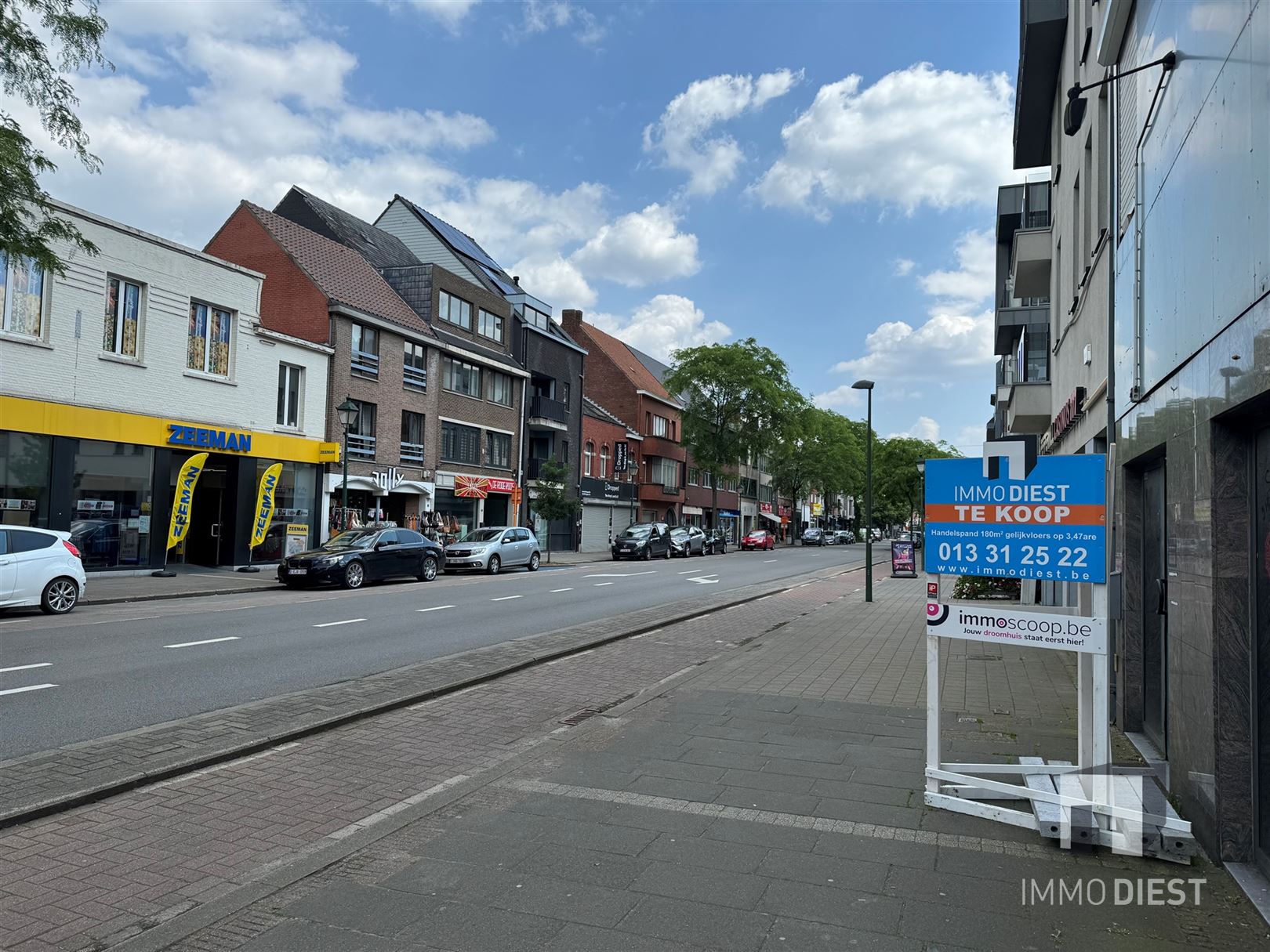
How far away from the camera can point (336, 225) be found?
121 ft

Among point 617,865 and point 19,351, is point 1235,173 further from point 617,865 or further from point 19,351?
point 19,351

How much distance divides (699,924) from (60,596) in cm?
1432

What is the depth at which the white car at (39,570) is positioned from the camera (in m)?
13.6

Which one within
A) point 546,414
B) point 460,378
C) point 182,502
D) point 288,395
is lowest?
point 182,502

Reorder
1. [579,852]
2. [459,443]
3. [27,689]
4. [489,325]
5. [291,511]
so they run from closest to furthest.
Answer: [579,852] < [27,689] < [291,511] < [459,443] < [489,325]

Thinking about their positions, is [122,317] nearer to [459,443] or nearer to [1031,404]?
[459,443]

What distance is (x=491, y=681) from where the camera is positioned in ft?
30.3

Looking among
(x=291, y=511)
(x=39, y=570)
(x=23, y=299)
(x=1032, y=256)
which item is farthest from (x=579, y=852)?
(x=291, y=511)

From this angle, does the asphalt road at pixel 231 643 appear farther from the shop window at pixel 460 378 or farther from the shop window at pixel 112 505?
the shop window at pixel 460 378

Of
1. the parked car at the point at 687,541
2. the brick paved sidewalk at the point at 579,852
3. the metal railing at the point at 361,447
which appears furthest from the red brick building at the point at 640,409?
the brick paved sidewalk at the point at 579,852

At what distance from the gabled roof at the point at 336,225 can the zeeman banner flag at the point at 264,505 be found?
1372cm

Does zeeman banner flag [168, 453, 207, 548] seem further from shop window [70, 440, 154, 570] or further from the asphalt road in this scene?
the asphalt road

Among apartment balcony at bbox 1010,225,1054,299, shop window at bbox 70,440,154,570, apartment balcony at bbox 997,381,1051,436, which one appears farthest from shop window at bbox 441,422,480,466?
apartment balcony at bbox 1010,225,1054,299

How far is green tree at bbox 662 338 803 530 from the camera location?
59.4 m
